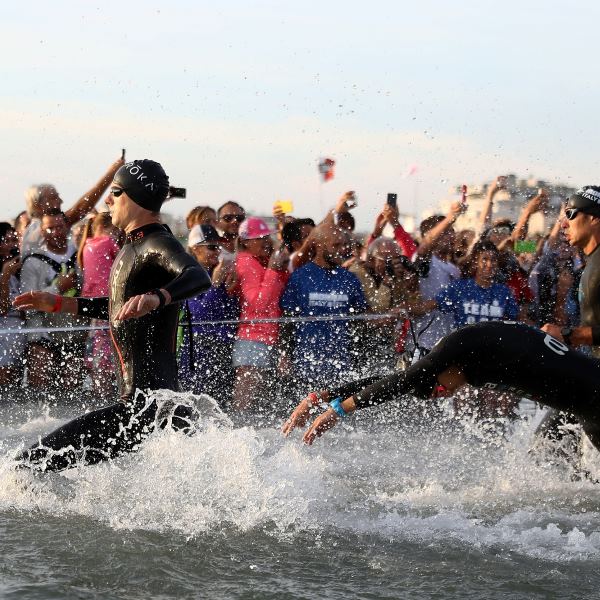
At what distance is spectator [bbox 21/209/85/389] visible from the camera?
849 cm

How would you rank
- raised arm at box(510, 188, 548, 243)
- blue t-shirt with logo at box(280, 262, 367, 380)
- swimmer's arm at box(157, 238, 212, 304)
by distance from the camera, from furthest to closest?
raised arm at box(510, 188, 548, 243) → blue t-shirt with logo at box(280, 262, 367, 380) → swimmer's arm at box(157, 238, 212, 304)

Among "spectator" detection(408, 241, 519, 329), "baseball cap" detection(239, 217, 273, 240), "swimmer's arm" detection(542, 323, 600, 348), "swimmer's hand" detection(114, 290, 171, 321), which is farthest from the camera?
"spectator" detection(408, 241, 519, 329)

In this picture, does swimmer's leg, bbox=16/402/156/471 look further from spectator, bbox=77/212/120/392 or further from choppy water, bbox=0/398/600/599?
spectator, bbox=77/212/120/392

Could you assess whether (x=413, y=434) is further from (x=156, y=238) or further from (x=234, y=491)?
(x=156, y=238)

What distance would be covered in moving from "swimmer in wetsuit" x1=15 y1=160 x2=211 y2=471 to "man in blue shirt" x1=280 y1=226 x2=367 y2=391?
357 cm

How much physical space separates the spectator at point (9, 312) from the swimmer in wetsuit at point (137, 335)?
140 inches

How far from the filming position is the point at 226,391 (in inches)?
341

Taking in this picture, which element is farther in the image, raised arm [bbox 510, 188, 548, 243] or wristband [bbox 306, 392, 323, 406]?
raised arm [bbox 510, 188, 548, 243]

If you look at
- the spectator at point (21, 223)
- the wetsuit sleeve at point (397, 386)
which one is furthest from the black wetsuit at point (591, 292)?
the spectator at point (21, 223)

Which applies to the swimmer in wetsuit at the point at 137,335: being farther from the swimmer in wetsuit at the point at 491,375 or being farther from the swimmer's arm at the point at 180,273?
the swimmer in wetsuit at the point at 491,375

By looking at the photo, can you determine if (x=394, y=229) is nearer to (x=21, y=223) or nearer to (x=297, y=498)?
(x=21, y=223)

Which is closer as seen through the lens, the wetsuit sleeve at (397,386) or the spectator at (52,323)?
the wetsuit sleeve at (397,386)

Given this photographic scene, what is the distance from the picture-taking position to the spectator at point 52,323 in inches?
334

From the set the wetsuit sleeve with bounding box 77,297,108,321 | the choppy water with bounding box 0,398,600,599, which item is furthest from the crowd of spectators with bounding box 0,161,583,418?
the wetsuit sleeve with bounding box 77,297,108,321
